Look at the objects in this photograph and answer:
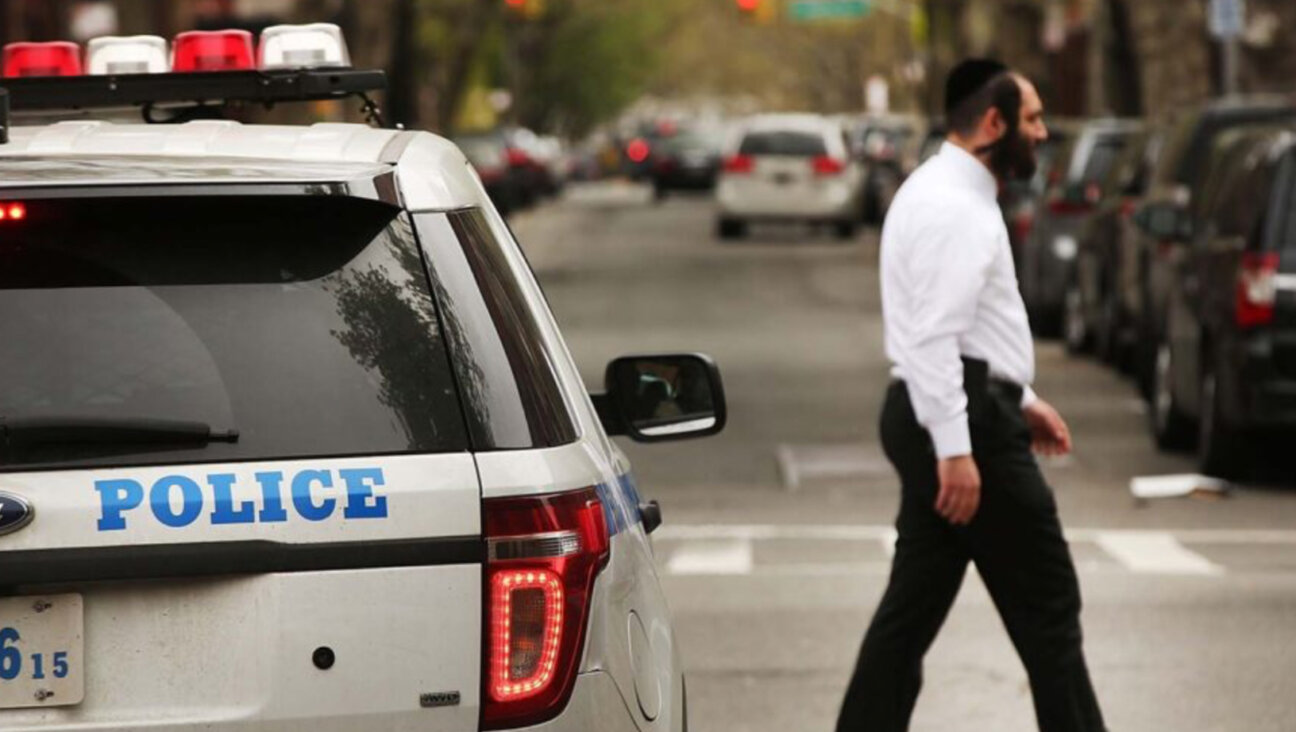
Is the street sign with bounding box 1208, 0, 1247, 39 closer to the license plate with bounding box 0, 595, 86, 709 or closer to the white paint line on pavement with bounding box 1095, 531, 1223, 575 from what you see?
the white paint line on pavement with bounding box 1095, 531, 1223, 575

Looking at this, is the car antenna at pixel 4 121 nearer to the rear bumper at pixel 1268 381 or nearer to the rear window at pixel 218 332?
the rear window at pixel 218 332

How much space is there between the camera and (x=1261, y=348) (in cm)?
1362

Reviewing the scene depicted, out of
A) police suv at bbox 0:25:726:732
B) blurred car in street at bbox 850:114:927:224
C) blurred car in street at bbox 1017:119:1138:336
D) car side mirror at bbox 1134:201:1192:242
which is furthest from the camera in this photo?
blurred car in street at bbox 850:114:927:224

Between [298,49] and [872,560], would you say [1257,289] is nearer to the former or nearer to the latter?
[872,560]

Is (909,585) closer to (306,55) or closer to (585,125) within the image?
(306,55)

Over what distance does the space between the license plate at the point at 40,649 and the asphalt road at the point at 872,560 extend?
14.2 feet

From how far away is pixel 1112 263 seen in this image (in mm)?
20469

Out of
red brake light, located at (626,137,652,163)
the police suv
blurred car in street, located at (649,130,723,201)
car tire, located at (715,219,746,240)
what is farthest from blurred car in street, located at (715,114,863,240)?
the police suv

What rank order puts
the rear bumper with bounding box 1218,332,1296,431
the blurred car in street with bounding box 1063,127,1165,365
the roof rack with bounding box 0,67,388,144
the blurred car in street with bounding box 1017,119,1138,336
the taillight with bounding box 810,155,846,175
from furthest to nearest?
the taillight with bounding box 810,155,846,175
the blurred car in street with bounding box 1017,119,1138,336
the blurred car in street with bounding box 1063,127,1165,365
the rear bumper with bounding box 1218,332,1296,431
the roof rack with bounding box 0,67,388,144

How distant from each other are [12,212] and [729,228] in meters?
39.4

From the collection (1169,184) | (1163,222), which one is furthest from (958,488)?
(1169,184)

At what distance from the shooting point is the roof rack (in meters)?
5.21

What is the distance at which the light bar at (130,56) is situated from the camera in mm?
5668

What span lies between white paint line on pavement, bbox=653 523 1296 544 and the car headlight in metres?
10.5
